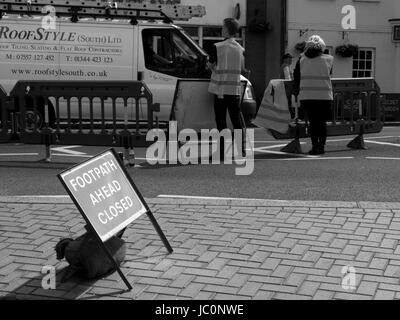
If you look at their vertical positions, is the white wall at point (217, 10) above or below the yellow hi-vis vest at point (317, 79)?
above

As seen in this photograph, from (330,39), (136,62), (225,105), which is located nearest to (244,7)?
(330,39)

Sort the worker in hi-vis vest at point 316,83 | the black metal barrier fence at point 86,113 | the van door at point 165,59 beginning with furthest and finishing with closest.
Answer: the van door at point 165,59, the worker in hi-vis vest at point 316,83, the black metal barrier fence at point 86,113

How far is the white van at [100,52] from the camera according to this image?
39.8ft

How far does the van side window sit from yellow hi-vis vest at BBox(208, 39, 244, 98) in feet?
9.25

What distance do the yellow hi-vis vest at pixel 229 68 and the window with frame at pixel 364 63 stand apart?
49.5ft

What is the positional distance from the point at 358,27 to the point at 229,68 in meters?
15.2

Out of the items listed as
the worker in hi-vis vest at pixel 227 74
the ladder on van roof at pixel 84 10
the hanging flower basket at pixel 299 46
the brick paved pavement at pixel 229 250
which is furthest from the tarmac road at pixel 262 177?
the hanging flower basket at pixel 299 46

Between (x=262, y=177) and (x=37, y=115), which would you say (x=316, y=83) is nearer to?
(x=262, y=177)

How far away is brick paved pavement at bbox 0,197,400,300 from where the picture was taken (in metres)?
3.98

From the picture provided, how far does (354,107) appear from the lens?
36.1 ft

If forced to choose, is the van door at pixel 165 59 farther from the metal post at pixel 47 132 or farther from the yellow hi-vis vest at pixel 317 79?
the metal post at pixel 47 132

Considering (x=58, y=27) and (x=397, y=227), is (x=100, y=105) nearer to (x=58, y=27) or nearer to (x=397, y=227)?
(x=58, y=27)

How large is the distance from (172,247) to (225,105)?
4.85 meters

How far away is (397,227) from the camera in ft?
17.5
